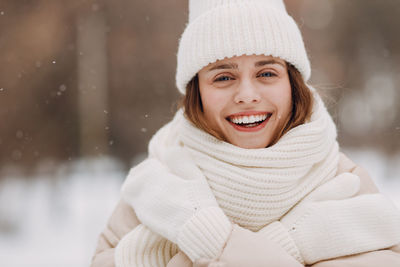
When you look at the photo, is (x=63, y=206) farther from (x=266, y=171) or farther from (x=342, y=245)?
(x=342, y=245)

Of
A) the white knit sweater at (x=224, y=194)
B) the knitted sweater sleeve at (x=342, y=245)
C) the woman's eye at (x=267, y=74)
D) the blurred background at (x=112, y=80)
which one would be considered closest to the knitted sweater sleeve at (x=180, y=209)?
the white knit sweater at (x=224, y=194)

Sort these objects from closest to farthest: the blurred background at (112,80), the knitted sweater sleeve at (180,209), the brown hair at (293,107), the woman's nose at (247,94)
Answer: the knitted sweater sleeve at (180,209), the woman's nose at (247,94), the brown hair at (293,107), the blurred background at (112,80)

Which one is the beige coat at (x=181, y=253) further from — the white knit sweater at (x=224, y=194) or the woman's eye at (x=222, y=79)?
the woman's eye at (x=222, y=79)

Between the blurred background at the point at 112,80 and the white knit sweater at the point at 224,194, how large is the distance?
5783mm

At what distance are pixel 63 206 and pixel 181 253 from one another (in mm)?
5084

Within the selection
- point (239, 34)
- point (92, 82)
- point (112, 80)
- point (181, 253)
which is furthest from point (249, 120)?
point (112, 80)

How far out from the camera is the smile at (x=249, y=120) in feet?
5.22

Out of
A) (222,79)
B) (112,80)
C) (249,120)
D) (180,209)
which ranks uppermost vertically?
(222,79)

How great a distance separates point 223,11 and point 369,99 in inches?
400

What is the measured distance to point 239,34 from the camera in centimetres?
155

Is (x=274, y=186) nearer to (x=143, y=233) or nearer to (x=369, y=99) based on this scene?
(x=143, y=233)

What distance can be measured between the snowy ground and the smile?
267cm

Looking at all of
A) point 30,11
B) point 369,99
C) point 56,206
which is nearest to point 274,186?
point 56,206

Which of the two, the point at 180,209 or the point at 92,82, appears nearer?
the point at 180,209
